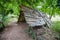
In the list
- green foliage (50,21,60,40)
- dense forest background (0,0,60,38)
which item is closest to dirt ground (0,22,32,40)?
dense forest background (0,0,60,38)

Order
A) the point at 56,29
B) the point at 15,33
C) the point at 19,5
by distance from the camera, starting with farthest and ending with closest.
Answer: the point at 56,29 < the point at 15,33 < the point at 19,5

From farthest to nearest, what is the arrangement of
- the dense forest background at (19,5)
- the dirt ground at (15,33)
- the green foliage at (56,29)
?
1. the green foliage at (56,29)
2. the dirt ground at (15,33)
3. the dense forest background at (19,5)

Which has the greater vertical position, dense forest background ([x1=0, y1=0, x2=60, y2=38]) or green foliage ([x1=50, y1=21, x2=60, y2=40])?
dense forest background ([x1=0, y1=0, x2=60, y2=38])

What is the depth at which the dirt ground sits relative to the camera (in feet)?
14.9

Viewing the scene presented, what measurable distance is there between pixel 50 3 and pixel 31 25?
1.05 m

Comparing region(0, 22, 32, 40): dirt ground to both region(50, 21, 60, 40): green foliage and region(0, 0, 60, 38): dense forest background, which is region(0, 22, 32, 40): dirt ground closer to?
region(0, 0, 60, 38): dense forest background

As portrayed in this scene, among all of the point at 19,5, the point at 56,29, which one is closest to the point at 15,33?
the point at 19,5

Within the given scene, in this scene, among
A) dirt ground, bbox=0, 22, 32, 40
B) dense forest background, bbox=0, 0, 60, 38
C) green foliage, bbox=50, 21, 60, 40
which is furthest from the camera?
green foliage, bbox=50, 21, 60, 40

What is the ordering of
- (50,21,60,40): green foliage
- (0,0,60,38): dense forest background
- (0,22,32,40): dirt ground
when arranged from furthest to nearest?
(50,21,60,40): green foliage → (0,22,32,40): dirt ground → (0,0,60,38): dense forest background

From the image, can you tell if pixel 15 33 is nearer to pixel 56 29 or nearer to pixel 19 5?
pixel 19 5

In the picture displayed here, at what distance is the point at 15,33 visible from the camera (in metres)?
4.70

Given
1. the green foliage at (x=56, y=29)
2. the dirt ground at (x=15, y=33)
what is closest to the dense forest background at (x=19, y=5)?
the green foliage at (x=56, y=29)

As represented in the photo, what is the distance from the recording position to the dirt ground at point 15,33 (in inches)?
179

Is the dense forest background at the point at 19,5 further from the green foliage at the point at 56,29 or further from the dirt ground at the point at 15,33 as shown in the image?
the dirt ground at the point at 15,33
